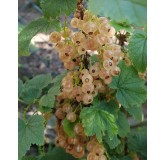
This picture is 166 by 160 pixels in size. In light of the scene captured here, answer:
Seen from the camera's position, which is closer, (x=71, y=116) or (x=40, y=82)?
(x=71, y=116)

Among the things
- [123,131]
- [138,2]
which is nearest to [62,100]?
[123,131]

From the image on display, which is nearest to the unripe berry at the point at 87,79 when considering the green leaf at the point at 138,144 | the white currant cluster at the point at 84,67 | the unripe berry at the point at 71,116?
the white currant cluster at the point at 84,67

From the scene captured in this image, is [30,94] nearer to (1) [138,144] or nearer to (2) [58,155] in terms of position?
(2) [58,155]

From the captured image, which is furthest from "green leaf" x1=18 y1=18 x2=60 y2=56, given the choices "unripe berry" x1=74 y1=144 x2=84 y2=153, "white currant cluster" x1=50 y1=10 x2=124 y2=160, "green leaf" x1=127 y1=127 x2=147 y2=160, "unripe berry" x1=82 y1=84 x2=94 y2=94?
"green leaf" x1=127 y1=127 x2=147 y2=160

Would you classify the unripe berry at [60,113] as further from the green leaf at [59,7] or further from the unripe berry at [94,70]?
the green leaf at [59,7]

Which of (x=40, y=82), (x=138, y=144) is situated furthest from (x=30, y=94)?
(x=138, y=144)

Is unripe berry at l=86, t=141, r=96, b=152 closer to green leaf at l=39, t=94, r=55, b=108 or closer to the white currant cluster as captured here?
the white currant cluster
